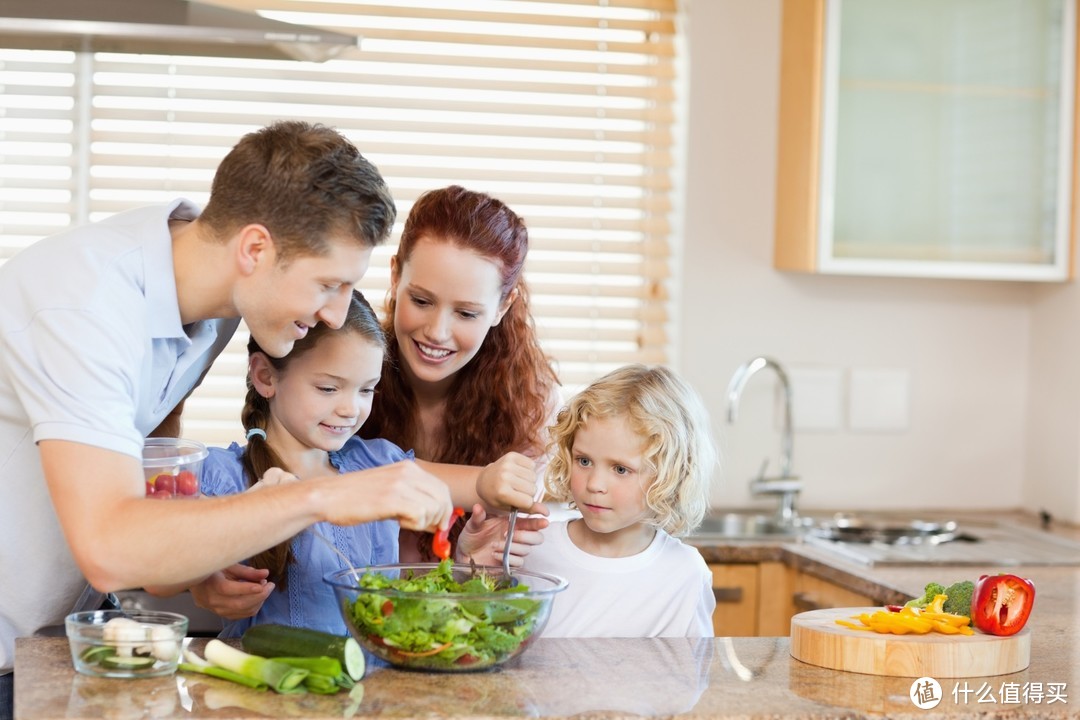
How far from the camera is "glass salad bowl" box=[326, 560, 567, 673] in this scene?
4.83ft

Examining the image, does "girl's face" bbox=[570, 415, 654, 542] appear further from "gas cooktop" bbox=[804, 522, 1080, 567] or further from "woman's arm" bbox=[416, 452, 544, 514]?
"gas cooktop" bbox=[804, 522, 1080, 567]

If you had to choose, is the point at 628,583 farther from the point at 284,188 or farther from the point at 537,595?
the point at 284,188

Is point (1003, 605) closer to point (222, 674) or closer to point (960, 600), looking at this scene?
point (960, 600)

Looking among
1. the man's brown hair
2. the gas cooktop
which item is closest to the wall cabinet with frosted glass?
the gas cooktop

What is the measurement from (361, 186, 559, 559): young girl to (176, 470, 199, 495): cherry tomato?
1.54 feet

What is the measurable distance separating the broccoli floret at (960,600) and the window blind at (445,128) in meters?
1.70

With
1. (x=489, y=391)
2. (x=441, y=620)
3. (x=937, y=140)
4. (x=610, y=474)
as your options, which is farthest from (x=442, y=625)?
(x=937, y=140)

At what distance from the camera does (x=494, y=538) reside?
6.38 feet

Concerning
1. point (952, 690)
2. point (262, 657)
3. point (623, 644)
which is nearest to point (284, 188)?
point (262, 657)

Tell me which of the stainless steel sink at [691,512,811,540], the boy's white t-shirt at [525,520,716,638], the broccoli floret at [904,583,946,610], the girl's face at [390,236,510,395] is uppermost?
the girl's face at [390,236,510,395]

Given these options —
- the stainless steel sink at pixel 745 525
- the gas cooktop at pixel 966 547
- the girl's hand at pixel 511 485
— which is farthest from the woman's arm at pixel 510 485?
the stainless steel sink at pixel 745 525

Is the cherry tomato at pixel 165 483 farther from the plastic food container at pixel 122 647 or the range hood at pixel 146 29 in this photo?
the range hood at pixel 146 29

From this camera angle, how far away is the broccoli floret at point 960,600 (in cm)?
171

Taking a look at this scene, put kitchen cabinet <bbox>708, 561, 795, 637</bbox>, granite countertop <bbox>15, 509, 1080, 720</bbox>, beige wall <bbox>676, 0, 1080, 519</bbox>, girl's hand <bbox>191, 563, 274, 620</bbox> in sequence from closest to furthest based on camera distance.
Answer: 1. granite countertop <bbox>15, 509, 1080, 720</bbox>
2. girl's hand <bbox>191, 563, 274, 620</bbox>
3. kitchen cabinet <bbox>708, 561, 795, 637</bbox>
4. beige wall <bbox>676, 0, 1080, 519</bbox>
